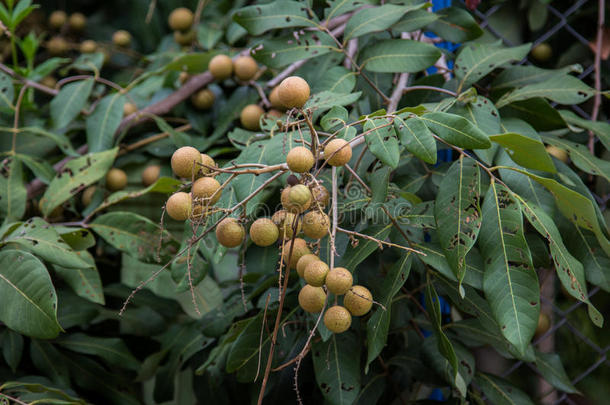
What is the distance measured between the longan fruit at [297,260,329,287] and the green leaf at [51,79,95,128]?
2.71 feet

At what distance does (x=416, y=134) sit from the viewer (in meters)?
0.66

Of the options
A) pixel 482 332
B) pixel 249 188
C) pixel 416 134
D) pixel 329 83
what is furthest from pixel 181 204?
pixel 482 332

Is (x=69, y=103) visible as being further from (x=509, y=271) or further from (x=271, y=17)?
(x=509, y=271)

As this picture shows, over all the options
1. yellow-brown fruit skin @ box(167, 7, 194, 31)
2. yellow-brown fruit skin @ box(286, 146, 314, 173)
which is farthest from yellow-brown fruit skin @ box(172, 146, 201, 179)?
yellow-brown fruit skin @ box(167, 7, 194, 31)

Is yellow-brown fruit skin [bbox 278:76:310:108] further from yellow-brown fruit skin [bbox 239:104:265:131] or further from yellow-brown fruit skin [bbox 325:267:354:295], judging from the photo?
yellow-brown fruit skin [bbox 239:104:265:131]

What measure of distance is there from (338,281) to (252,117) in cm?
63

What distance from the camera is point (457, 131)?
66cm

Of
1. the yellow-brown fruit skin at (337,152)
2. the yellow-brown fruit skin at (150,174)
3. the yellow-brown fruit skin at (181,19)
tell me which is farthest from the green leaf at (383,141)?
the yellow-brown fruit skin at (181,19)

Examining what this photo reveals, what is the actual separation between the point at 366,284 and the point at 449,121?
34 cm

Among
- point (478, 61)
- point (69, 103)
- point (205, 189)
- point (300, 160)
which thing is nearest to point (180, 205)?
point (205, 189)

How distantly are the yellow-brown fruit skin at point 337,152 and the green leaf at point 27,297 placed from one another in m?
0.45

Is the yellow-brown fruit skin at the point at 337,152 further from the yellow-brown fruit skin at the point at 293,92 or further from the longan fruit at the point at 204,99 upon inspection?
the longan fruit at the point at 204,99

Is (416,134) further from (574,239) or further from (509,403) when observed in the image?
(509,403)

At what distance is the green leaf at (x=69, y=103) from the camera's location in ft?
4.00
